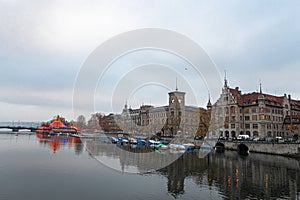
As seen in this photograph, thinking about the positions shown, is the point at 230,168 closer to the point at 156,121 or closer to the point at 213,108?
the point at 213,108

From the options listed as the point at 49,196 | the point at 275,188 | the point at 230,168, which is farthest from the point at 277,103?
the point at 49,196

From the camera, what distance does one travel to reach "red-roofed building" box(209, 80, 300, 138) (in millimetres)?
84812

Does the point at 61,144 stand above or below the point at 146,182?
below

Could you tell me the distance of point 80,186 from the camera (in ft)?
100

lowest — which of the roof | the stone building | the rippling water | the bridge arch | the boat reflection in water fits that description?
the boat reflection in water

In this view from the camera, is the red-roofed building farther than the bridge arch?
Yes

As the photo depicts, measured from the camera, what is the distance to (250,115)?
87.7 meters

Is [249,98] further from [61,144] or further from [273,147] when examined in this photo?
[61,144]

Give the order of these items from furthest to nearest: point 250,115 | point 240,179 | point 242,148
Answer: point 250,115, point 242,148, point 240,179

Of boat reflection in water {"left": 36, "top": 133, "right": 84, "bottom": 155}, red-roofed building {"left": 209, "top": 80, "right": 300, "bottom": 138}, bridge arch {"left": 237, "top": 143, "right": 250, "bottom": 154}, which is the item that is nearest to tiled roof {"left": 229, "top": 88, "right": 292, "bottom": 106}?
red-roofed building {"left": 209, "top": 80, "right": 300, "bottom": 138}

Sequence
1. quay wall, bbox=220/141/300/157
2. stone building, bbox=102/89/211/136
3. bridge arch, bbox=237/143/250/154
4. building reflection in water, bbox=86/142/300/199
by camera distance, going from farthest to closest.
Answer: stone building, bbox=102/89/211/136 → bridge arch, bbox=237/143/250/154 → quay wall, bbox=220/141/300/157 → building reflection in water, bbox=86/142/300/199

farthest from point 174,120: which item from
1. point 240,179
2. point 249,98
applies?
point 240,179

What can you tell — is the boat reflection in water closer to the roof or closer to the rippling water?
the rippling water

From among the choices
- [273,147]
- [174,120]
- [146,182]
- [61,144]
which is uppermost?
[174,120]
